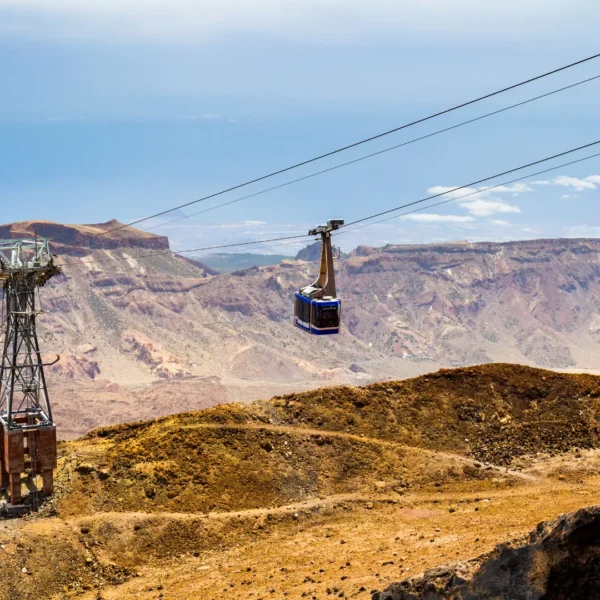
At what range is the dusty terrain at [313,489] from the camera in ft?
100

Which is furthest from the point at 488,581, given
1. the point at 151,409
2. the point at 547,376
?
the point at 151,409

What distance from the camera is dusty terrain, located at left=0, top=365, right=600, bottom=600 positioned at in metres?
30.6

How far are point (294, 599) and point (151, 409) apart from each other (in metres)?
174

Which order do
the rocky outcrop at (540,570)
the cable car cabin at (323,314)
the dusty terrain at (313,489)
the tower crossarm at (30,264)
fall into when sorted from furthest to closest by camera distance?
the tower crossarm at (30,264), the cable car cabin at (323,314), the dusty terrain at (313,489), the rocky outcrop at (540,570)

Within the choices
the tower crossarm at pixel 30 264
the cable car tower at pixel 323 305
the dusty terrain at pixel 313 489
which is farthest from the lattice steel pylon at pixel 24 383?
the cable car tower at pixel 323 305

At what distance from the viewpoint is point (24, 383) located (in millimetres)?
37781

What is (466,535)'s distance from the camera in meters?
29.5

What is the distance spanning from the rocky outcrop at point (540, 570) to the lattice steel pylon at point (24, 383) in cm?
2401

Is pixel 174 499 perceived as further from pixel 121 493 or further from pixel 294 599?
pixel 294 599

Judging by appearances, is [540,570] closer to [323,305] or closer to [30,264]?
[323,305]

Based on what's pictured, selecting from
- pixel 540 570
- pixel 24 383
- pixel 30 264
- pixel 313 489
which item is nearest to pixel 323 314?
pixel 313 489

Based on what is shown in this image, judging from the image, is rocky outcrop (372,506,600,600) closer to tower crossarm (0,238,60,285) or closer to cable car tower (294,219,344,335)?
cable car tower (294,219,344,335)

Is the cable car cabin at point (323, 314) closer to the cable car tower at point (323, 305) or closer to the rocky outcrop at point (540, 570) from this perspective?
the cable car tower at point (323, 305)

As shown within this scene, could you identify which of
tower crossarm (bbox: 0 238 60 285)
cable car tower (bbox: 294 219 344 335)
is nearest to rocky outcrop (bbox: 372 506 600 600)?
cable car tower (bbox: 294 219 344 335)
